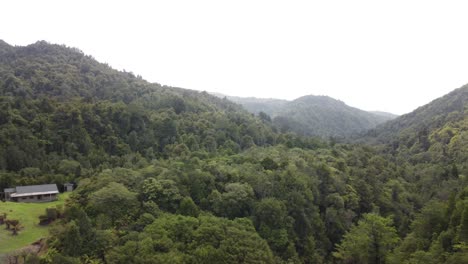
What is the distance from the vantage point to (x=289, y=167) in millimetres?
40844

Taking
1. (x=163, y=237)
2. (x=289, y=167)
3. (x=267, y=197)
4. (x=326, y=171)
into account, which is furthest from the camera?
(x=326, y=171)

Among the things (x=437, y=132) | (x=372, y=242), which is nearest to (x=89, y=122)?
(x=372, y=242)

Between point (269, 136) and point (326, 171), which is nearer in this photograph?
point (326, 171)

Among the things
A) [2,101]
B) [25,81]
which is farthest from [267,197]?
[25,81]

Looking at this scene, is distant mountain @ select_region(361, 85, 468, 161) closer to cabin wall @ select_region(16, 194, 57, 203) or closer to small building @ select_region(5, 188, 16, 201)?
cabin wall @ select_region(16, 194, 57, 203)

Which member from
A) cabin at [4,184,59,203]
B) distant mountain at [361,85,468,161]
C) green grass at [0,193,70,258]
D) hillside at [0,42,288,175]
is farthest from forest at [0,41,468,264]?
cabin at [4,184,59,203]

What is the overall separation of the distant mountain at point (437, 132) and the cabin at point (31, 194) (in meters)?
63.1

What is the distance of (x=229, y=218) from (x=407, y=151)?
60.8m

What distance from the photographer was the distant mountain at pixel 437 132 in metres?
68.0

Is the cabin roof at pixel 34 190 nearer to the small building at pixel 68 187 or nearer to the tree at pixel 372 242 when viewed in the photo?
the small building at pixel 68 187

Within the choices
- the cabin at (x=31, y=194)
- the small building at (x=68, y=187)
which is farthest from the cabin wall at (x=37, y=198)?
the small building at (x=68, y=187)

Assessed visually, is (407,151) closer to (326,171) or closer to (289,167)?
(326,171)

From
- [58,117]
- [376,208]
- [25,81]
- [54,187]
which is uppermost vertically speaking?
[25,81]

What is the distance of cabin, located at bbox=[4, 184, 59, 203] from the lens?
33875mm
